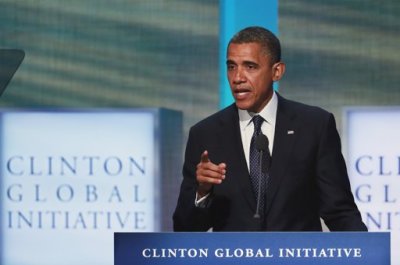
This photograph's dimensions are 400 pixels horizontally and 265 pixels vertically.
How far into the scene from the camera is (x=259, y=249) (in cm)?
159

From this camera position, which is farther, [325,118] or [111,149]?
[111,149]

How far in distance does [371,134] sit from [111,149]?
97 centimetres

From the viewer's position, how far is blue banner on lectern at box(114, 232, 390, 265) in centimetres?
159

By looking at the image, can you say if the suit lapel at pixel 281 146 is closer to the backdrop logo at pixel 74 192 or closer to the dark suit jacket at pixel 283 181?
the dark suit jacket at pixel 283 181

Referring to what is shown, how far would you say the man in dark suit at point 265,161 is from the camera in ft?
7.47

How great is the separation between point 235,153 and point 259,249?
2.67 feet

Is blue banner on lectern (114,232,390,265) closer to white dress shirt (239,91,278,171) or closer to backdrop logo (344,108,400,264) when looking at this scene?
white dress shirt (239,91,278,171)

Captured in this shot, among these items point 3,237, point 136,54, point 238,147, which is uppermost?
point 136,54

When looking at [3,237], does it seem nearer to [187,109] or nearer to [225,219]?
[187,109]

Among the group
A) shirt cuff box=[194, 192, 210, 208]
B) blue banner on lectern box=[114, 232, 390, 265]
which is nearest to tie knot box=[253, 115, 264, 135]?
shirt cuff box=[194, 192, 210, 208]

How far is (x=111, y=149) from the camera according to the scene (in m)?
3.48

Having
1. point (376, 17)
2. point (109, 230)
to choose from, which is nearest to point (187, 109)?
point (109, 230)

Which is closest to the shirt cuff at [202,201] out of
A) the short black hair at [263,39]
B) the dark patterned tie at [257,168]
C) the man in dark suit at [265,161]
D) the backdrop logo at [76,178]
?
the man in dark suit at [265,161]

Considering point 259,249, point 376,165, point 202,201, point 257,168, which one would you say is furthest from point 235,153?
point 376,165
